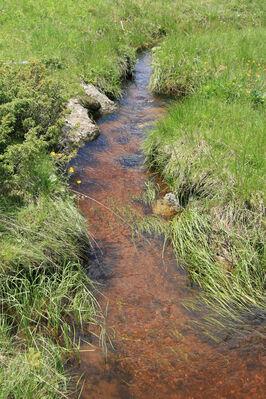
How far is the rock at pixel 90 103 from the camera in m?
7.71

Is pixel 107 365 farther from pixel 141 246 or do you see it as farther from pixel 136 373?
pixel 141 246

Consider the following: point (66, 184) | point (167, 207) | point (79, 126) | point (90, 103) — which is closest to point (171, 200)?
point (167, 207)

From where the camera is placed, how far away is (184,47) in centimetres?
953

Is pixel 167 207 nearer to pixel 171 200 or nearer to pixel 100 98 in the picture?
pixel 171 200

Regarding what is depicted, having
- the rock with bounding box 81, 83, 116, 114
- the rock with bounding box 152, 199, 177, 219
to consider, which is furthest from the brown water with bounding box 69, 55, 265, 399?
the rock with bounding box 81, 83, 116, 114

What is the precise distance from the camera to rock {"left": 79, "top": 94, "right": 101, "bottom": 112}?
771 centimetres

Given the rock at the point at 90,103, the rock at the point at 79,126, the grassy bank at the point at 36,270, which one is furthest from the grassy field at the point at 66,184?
the rock at the point at 79,126

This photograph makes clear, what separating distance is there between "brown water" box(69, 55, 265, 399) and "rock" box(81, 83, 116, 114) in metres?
3.10

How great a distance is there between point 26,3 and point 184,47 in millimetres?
5491

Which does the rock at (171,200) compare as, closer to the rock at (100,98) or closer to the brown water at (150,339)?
the brown water at (150,339)

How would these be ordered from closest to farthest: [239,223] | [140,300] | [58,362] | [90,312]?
[58,362] → [90,312] → [140,300] → [239,223]

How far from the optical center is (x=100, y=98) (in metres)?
8.23

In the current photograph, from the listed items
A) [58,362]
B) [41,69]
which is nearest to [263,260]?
[58,362]

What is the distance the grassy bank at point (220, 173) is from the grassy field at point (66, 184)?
18mm
